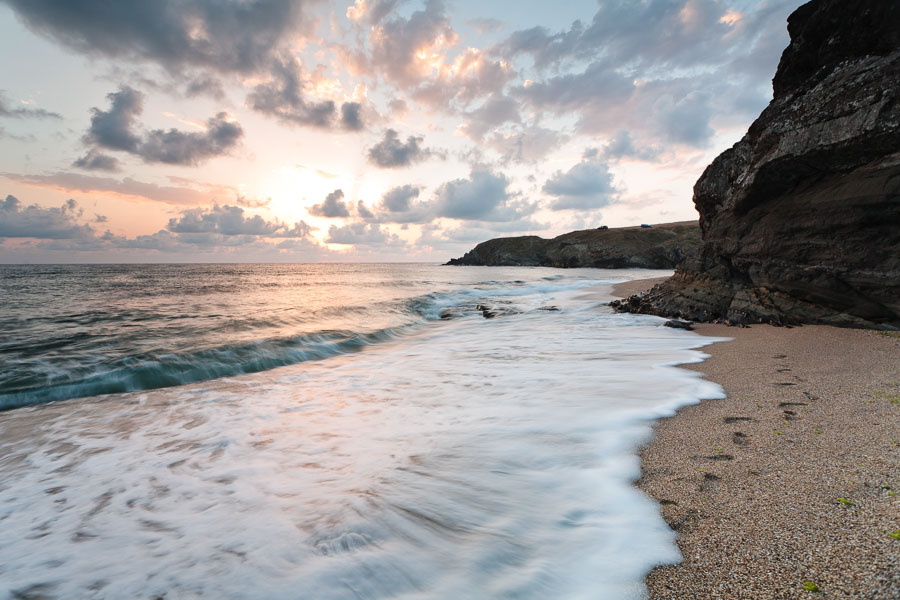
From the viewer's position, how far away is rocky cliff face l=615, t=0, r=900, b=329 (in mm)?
7148

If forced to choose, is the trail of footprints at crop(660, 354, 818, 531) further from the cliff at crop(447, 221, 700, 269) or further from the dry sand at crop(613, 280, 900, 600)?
the cliff at crop(447, 221, 700, 269)

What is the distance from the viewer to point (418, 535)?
2.57m

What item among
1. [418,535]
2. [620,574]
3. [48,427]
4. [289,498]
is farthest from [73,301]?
[620,574]

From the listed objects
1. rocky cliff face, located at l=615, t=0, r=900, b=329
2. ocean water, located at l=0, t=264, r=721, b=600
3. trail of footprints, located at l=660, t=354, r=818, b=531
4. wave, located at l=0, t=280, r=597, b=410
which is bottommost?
wave, located at l=0, t=280, r=597, b=410

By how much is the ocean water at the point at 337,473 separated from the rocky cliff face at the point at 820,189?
2.90 m

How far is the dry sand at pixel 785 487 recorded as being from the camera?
1.70m

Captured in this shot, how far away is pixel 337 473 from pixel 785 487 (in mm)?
3395

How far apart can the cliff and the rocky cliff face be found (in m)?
64.9

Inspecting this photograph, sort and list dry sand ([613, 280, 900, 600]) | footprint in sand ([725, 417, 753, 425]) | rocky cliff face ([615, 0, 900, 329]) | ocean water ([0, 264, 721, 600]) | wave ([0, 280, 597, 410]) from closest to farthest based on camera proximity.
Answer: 1. dry sand ([613, 280, 900, 600])
2. ocean water ([0, 264, 721, 600])
3. footprint in sand ([725, 417, 753, 425])
4. wave ([0, 280, 597, 410])
5. rocky cliff face ([615, 0, 900, 329])

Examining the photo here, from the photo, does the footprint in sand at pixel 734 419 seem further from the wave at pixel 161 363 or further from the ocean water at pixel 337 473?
the wave at pixel 161 363

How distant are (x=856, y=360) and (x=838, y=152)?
16.2ft

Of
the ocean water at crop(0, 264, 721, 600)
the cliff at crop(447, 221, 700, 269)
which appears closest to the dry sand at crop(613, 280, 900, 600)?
the ocean water at crop(0, 264, 721, 600)

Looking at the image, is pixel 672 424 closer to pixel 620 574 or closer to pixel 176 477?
pixel 620 574

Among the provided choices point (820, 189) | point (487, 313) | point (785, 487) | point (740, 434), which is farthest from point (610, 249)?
point (785, 487)
